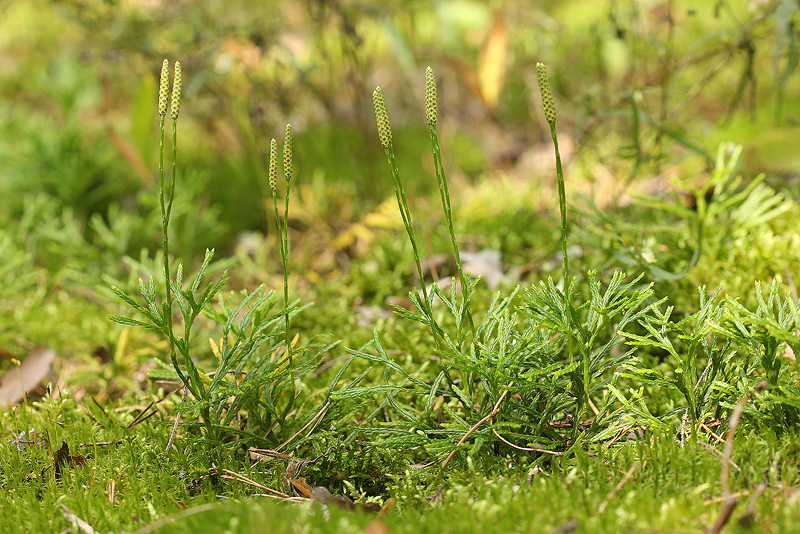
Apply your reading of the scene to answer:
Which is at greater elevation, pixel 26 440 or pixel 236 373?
pixel 236 373

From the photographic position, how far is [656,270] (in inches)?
74.1

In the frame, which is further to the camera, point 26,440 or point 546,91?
point 26,440

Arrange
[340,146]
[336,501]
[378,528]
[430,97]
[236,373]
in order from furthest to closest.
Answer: [340,146] → [236,373] → [336,501] → [430,97] → [378,528]

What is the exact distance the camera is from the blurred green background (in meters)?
2.65

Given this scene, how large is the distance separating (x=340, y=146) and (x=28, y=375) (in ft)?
6.75

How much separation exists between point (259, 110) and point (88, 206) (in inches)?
51.4

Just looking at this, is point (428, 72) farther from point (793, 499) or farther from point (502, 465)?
A: point (793, 499)

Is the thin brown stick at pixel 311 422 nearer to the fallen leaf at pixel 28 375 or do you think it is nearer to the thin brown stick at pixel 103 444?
the thin brown stick at pixel 103 444

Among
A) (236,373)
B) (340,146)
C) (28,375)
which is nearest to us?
(236,373)

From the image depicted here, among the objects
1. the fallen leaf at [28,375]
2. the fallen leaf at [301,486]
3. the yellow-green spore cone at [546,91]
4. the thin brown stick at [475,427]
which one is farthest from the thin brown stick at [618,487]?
the fallen leaf at [28,375]

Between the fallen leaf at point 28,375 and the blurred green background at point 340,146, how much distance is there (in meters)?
0.19

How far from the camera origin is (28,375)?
220 cm

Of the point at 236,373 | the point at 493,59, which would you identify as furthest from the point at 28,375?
the point at 493,59

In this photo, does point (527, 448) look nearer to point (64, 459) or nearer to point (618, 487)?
point (618, 487)
